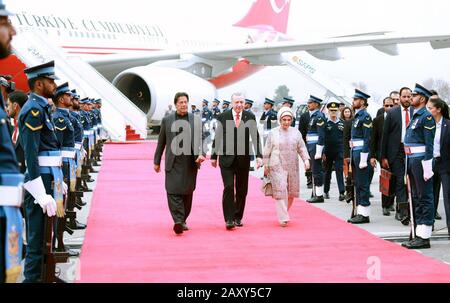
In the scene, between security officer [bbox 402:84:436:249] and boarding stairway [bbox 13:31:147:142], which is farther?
boarding stairway [bbox 13:31:147:142]

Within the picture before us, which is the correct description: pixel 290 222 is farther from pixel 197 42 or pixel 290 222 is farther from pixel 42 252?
pixel 197 42

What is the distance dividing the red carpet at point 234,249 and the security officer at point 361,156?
362 millimetres

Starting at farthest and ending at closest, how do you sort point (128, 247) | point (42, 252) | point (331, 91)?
point (331, 91), point (128, 247), point (42, 252)

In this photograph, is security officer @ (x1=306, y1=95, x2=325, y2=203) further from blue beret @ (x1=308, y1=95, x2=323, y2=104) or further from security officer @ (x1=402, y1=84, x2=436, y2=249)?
security officer @ (x1=402, y1=84, x2=436, y2=249)

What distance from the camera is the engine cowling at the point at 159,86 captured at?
2342 cm

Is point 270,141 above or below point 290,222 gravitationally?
above

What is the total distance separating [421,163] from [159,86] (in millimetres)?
16553

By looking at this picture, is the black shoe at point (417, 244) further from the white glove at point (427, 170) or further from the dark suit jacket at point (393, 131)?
the dark suit jacket at point (393, 131)

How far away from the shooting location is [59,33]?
2297 cm

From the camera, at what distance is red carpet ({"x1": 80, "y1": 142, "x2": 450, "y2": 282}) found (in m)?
5.85

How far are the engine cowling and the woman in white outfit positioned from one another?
1465 cm

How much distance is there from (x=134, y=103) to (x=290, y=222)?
18.2 m

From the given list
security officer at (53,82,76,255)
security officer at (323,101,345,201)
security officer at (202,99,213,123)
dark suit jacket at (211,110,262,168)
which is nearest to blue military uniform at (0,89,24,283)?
security officer at (53,82,76,255)

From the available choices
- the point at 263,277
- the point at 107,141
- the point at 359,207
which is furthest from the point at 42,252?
→ the point at 107,141
